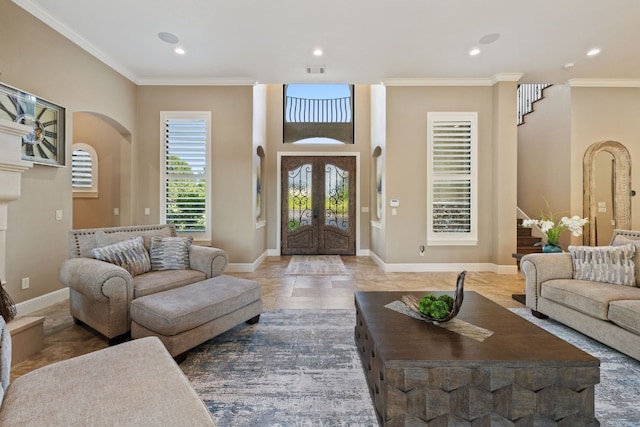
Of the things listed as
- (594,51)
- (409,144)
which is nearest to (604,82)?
(594,51)

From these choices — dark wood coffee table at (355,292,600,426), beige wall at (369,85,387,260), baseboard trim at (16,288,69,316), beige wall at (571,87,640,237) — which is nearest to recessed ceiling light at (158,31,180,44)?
beige wall at (369,85,387,260)

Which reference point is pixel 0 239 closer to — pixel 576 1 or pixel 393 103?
pixel 393 103

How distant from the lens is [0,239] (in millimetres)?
2363

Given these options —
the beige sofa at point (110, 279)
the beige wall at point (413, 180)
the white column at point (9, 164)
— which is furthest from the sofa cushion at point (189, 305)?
the beige wall at point (413, 180)

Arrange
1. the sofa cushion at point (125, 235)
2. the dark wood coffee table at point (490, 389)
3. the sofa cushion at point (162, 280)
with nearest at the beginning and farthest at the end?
the dark wood coffee table at point (490, 389) → the sofa cushion at point (162, 280) → the sofa cushion at point (125, 235)

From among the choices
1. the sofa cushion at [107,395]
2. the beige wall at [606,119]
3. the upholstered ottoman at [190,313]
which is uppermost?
the beige wall at [606,119]

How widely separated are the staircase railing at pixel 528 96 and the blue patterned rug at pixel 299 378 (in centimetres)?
526

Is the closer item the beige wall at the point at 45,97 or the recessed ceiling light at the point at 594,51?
the beige wall at the point at 45,97

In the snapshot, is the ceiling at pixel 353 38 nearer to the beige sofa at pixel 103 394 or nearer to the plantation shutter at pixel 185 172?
the plantation shutter at pixel 185 172

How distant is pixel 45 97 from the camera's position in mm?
3299

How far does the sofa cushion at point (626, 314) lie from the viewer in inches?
80.7

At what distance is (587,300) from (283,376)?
255 cm

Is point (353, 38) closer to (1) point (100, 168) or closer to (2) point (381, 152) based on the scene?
(2) point (381, 152)

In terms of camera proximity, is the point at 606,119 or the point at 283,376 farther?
the point at 606,119
